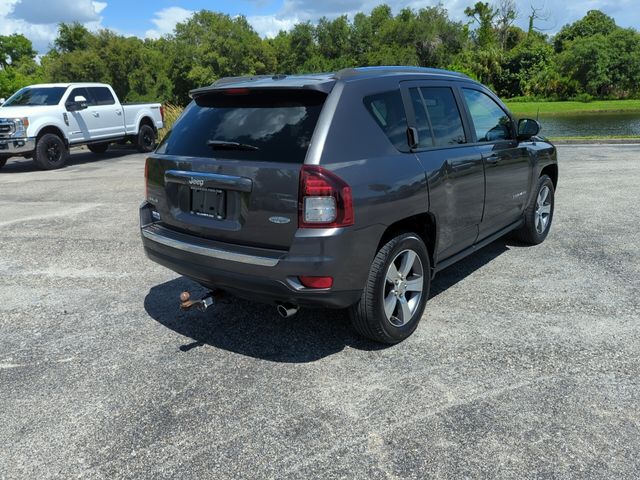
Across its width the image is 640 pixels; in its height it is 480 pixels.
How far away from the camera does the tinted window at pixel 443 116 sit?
4.11 metres

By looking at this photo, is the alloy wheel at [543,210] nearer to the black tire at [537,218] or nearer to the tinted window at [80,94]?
the black tire at [537,218]

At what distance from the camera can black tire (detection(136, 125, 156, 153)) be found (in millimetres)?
16750

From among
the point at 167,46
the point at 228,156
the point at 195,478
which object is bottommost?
the point at 195,478

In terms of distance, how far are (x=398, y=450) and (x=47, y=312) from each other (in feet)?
10.7

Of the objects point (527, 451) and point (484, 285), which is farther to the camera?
point (484, 285)

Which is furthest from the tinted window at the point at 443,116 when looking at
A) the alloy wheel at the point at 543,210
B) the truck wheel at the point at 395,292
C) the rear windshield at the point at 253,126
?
the alloy wheel at the point at 543,210

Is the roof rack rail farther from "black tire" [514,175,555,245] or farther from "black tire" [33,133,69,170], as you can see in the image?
"black tire" [33,133,69,170]

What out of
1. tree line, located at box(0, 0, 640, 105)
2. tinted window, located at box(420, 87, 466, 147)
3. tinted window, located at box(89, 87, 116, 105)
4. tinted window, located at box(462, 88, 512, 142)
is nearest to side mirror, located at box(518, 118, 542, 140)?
tinted window, located at box(462, 88, 512, 142)

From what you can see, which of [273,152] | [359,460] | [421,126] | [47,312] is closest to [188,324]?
[47,312]

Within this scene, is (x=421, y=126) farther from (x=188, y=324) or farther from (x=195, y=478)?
(x=195, y=478)

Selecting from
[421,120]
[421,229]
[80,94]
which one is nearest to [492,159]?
[421,120]

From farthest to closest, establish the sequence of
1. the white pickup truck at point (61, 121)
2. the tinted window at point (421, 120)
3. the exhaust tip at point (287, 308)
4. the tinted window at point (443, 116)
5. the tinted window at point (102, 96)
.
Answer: the tinted window at point (102, 96), the white pickup truck at point (61, 121), the tinted window at point (443, 116), the tinted window at point (421, 120), the exhaust tip at point (287, 308)

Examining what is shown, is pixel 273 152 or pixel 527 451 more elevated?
pixel 273 152

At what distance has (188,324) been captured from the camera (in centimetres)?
421
